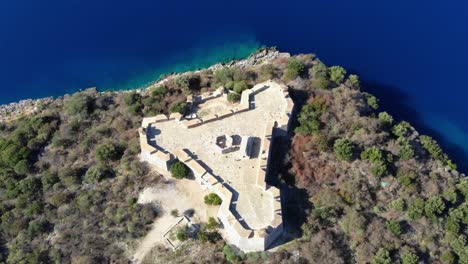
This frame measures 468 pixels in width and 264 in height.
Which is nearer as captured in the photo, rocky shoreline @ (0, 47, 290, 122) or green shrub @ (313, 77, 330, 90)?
green shrub @ (313, 77, 330, 90)

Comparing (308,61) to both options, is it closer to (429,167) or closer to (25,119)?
(429,167)

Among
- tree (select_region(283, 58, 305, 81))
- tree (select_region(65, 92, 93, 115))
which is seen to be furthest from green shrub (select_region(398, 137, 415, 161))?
tree (select_region(65, 92, 93, 115))

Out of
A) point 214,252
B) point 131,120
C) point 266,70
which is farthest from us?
point 266,70

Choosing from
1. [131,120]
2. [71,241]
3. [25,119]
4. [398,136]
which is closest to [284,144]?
[398,136]

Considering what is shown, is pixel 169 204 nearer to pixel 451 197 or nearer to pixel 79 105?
pixel 79 105

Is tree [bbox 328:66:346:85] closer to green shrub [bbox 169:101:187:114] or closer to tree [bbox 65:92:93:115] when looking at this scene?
green shrub [bbox 169:101:187:114]
